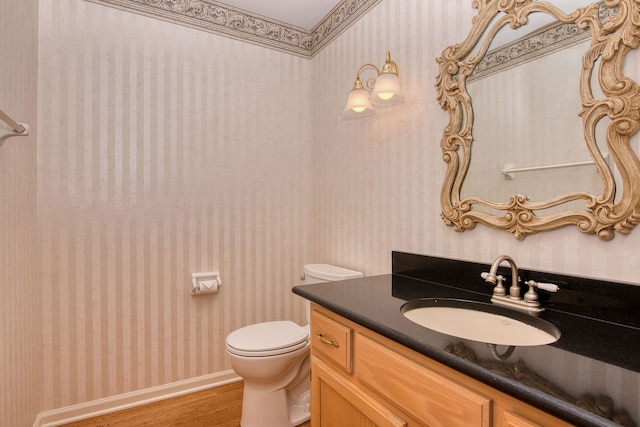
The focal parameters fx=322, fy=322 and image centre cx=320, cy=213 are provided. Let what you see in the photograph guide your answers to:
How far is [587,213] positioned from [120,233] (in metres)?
2.27

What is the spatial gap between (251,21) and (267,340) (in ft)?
7.06

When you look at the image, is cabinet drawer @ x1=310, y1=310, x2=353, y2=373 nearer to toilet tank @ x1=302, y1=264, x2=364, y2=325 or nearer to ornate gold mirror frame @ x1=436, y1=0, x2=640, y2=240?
toilet tank @ x1=302, y1=264, x2=364, y2=325

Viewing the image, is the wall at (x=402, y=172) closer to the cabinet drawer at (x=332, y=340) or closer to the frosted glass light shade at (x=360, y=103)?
the frosted glass light shade at (x=360, y=103)

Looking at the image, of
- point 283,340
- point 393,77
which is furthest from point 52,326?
point 393,77

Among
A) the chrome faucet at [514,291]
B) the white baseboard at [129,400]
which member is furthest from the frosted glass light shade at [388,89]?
the white baseboard at [129,400]

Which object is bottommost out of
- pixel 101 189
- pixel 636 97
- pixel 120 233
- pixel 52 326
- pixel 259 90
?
pixel 52 326

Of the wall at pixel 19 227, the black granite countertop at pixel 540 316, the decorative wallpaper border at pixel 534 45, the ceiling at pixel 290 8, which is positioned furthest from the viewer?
the ceiling at pixel 290 8

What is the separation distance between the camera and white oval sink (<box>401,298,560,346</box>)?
96 cm

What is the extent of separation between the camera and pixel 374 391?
986 mm

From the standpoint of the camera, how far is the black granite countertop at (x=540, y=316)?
0.62m

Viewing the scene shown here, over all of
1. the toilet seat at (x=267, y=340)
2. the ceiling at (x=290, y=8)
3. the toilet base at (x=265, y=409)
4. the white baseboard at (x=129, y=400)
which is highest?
the ceiling at (x=290, y=8)

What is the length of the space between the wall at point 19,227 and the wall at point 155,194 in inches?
3.6

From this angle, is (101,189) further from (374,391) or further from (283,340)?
(374,391)

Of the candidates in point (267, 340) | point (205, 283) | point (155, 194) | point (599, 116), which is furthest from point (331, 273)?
point (599, 116)
